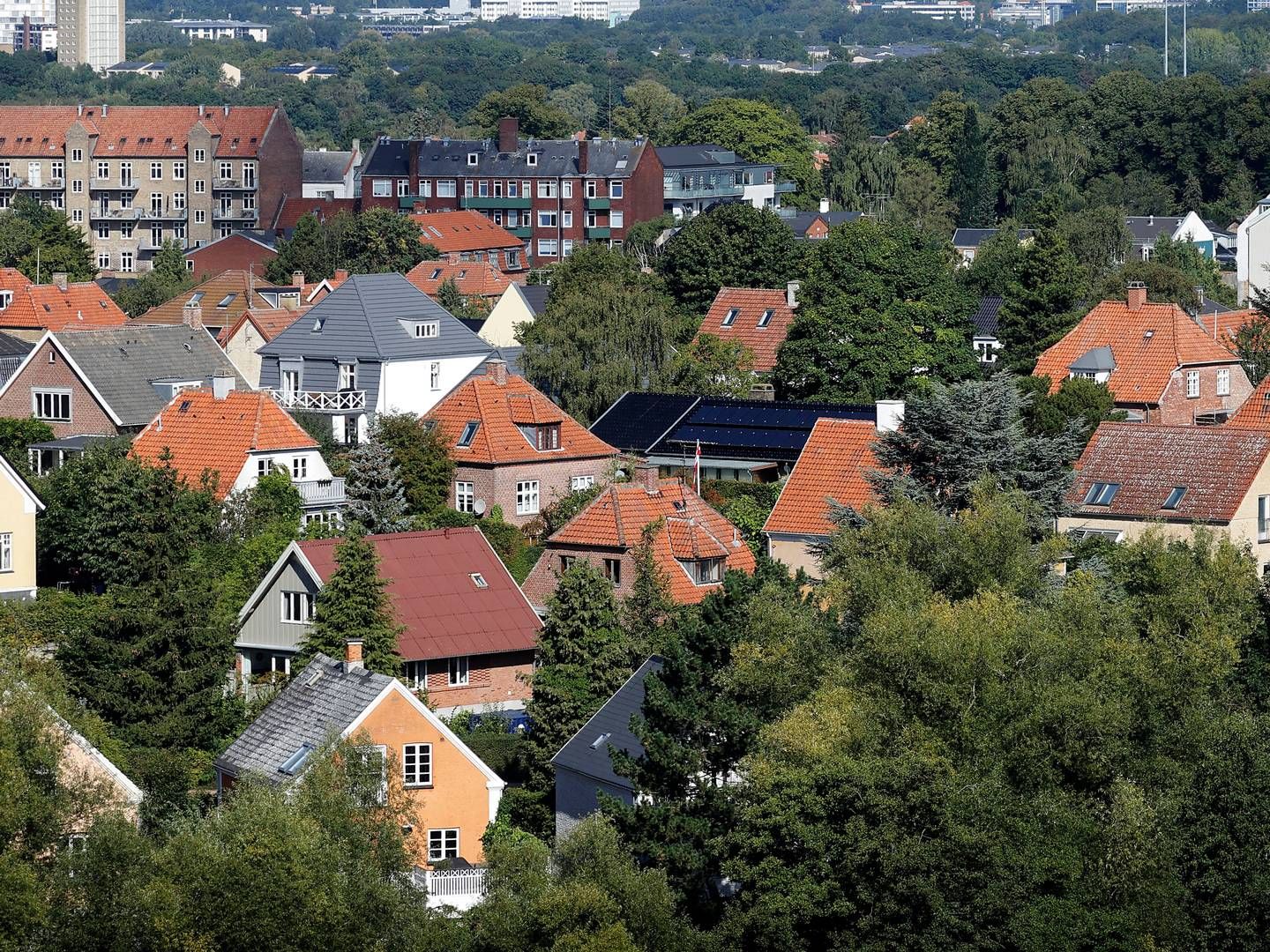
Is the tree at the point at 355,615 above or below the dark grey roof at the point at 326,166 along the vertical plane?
above

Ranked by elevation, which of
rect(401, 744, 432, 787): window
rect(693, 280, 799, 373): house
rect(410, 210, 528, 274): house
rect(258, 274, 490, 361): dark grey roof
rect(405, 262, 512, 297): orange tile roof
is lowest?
rect(410, 210, 528, 274): house

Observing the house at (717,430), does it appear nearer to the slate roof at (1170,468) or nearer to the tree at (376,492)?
the slate roof at (1170,468)

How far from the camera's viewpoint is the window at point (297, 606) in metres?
46.3

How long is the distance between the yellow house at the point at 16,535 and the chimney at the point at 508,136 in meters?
71.1

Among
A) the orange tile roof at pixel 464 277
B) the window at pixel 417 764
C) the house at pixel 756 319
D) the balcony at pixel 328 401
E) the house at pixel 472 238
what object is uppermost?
the house at pixel 756 319

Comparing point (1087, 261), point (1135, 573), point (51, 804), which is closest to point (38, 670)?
point (51, 804)

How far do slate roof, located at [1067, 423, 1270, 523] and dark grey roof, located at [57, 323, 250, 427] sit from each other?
890 inches

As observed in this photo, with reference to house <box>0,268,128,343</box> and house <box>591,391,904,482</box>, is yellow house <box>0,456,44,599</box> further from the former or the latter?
house <box>0,268,128,343</box>

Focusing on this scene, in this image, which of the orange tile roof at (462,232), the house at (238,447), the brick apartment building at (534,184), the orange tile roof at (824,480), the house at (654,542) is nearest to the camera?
the house at (654,542)

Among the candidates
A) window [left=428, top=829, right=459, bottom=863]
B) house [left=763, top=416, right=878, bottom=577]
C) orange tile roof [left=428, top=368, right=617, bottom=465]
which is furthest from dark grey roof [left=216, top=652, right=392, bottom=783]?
orange tile roof [left=428, top=368, right=617, bottom=465]

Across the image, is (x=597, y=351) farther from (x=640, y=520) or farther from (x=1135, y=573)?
(x=1135, y=573)

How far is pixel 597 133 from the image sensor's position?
533 ft

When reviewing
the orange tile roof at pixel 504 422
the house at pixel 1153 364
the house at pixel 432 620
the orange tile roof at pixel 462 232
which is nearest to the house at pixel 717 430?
the orange tile roof at pixel 504 422

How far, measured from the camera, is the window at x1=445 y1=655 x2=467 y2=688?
46.8 m
